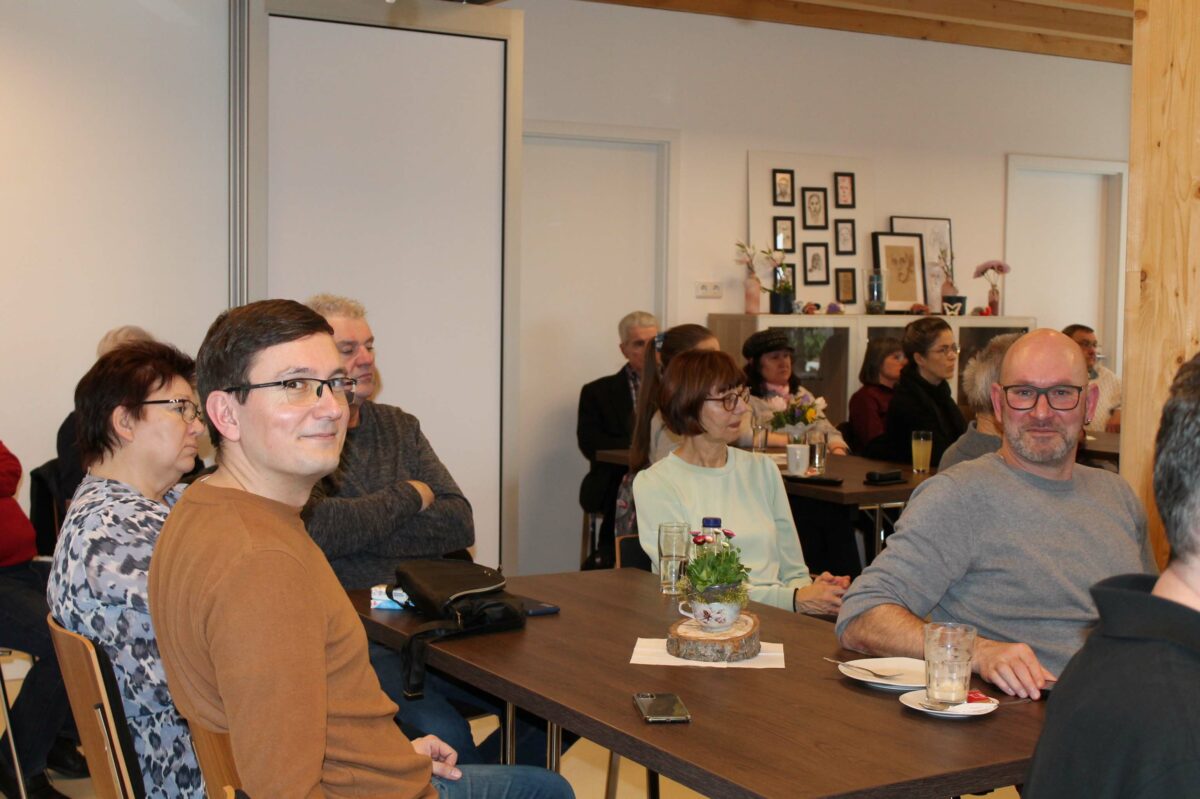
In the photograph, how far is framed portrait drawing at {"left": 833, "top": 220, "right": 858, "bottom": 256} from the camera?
26.7 ft

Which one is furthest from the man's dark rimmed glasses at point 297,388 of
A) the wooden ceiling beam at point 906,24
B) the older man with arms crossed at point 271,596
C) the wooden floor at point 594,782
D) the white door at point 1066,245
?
the white door at point 1066,245

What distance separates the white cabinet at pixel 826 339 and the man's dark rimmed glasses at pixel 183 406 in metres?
4.76

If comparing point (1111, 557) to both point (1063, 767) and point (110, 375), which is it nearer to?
point (1063, 767)

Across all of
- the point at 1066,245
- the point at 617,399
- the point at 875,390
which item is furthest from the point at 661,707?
the point at 1066,245

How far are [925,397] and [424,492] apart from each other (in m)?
3.13

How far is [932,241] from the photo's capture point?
8523 mm

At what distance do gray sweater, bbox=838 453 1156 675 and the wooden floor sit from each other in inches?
59.5

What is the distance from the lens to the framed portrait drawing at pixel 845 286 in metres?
8.13

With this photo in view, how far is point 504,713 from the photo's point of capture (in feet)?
10.4

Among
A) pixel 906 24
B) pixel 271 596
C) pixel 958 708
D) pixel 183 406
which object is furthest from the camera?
pixel 906 24

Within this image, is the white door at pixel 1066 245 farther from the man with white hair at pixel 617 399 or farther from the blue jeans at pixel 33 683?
the blue jeans at pixel 33 683

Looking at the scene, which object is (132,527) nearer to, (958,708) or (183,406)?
(183,406)

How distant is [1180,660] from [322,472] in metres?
1.27

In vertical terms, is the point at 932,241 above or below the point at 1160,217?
above
